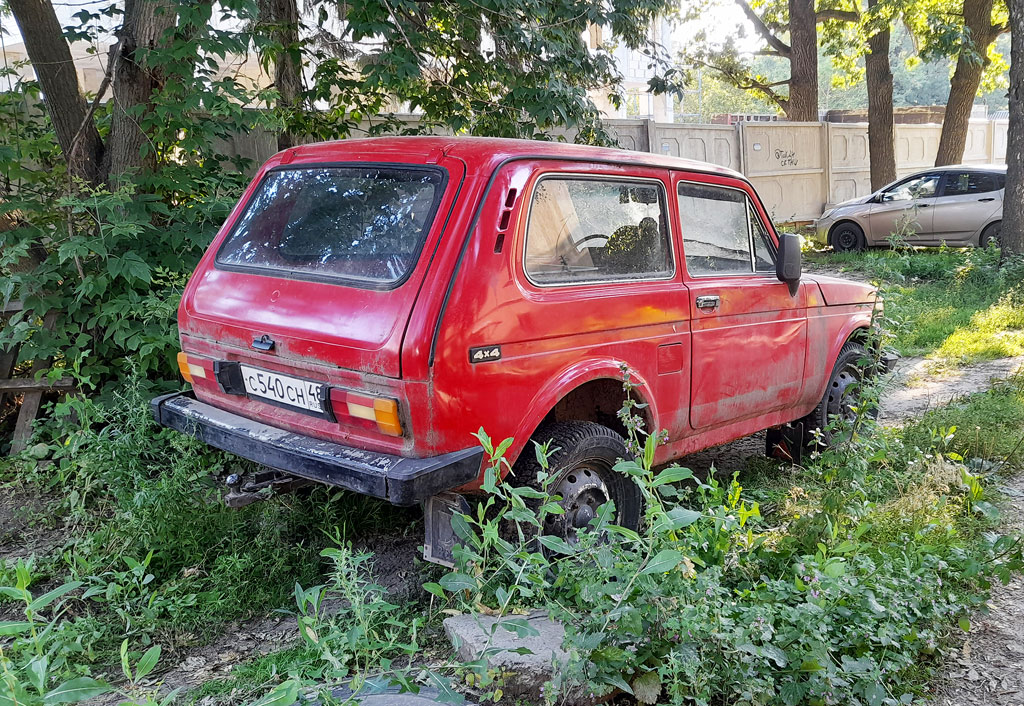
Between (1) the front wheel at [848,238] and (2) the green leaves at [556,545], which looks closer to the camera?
(2) the green leaves at [556,545]

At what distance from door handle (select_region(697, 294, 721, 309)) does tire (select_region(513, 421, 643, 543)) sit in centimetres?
84

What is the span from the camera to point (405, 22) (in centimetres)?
631

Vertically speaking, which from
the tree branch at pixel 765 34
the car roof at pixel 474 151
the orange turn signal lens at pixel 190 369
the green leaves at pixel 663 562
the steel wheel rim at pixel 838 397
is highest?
the tree branch at pixel 765 34

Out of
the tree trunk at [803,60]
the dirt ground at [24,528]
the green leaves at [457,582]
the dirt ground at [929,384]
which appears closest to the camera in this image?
the green leaves at [457,582]

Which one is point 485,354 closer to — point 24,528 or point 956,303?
point 24,528

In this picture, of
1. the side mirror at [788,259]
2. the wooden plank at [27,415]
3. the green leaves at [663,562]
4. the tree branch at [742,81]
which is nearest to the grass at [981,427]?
the side mirror at [788,259]

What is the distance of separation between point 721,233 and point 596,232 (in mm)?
982

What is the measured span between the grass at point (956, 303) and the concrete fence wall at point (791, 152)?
3.47 meters

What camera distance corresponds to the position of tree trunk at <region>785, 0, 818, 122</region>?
1809cm

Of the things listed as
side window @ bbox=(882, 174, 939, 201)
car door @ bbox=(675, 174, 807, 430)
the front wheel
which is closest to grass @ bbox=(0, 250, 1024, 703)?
car door @ bbox=(675, 174, 807, 430)

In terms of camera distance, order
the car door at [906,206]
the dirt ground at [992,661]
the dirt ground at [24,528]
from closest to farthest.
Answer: the dirt ground at [992,661], the dirt ground at [24,528], the car door at [906,206]

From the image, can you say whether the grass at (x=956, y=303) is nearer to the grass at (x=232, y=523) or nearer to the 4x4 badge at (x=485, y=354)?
the grass at (x=232, y=523)

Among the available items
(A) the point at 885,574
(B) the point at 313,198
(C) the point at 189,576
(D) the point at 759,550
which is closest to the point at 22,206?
(B) the point at 313,198

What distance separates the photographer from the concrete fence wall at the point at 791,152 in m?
14.4
